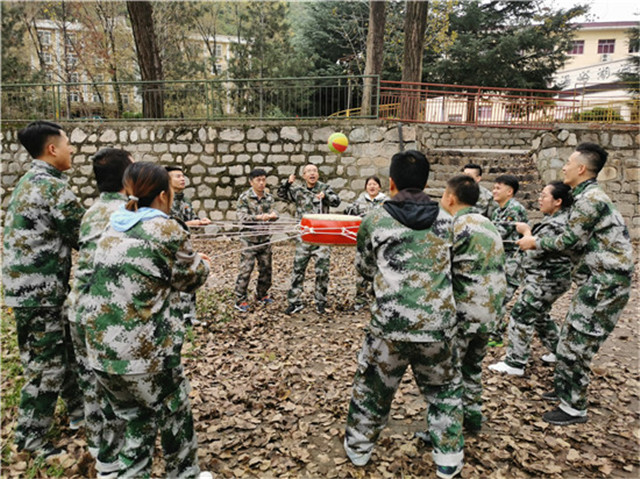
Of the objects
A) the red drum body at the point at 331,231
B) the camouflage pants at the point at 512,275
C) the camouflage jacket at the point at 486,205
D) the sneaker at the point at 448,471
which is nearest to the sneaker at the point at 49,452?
the red drum body at the point at 331,231

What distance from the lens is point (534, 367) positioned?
479cm

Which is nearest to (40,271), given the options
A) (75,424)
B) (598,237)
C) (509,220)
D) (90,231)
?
(90,231)

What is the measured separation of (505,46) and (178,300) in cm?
2205

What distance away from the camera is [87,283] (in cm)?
276

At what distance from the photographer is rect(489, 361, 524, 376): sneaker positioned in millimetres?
4555

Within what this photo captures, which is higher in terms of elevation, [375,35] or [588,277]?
[375,35]

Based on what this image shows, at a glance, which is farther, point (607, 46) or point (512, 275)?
point (607, 46)

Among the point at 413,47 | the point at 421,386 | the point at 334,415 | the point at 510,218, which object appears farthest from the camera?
the point at 413,47

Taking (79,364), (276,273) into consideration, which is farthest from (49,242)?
(276,273)

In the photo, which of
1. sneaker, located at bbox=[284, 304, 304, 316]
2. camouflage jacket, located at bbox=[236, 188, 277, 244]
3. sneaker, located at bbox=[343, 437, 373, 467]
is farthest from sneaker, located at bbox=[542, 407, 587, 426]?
camouflage jacket, located at bbox=[236, 188, 277, 244]

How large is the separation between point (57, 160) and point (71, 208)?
0.46 metres

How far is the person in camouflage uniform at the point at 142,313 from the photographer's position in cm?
236

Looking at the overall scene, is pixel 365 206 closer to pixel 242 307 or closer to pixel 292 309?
pixel 292 309

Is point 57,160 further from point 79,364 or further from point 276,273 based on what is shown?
point 276,273
